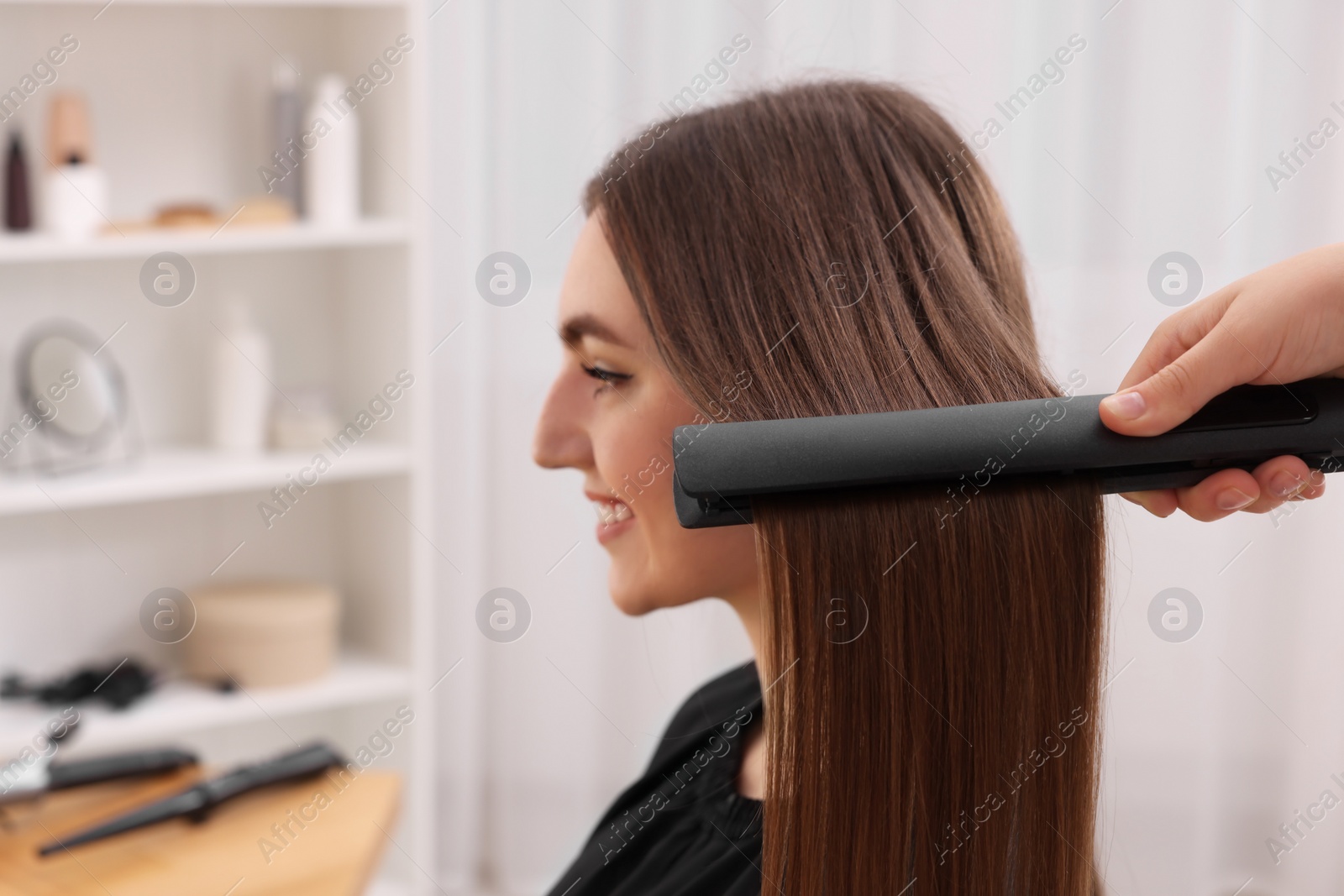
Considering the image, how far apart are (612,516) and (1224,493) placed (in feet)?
1.65

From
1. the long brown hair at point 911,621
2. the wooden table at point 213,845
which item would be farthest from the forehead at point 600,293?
the wooden table at point 213,845

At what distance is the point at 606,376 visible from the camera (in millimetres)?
849

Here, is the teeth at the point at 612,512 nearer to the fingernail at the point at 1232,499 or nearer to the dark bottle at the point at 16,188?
the fingernail at the point at 1232,499

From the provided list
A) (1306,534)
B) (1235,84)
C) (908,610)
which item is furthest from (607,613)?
(908,610)

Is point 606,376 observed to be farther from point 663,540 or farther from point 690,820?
point 690,820

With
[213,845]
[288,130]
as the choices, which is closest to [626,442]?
[213,845]

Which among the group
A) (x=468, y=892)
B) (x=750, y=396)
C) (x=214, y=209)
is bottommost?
(x=468, y=892)

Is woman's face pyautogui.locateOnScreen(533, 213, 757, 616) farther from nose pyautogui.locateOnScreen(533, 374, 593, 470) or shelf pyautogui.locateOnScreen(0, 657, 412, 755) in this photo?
shelf pyautogui.locateOnScreen(0, 657, 412, 755)

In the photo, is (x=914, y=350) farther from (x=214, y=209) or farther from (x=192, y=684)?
(x=192, y=684)

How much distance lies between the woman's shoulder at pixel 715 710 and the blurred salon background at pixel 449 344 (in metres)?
0.96

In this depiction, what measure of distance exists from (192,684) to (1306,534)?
6.39 feet

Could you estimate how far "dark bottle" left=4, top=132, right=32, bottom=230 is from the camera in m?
1.68

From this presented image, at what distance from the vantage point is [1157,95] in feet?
5.93

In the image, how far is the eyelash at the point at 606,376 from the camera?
83 cm
